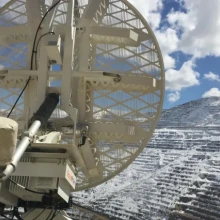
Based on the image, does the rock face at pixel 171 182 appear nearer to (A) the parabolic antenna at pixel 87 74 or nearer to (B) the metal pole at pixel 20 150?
(A) the parabolic antenna at pixel 87 74

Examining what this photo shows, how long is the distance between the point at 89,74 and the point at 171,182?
31260 millimetres

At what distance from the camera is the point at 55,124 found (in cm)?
915

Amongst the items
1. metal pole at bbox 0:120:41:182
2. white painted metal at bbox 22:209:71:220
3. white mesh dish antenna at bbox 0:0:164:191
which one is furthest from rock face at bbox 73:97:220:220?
metal pole at bbox 0:120:41:182

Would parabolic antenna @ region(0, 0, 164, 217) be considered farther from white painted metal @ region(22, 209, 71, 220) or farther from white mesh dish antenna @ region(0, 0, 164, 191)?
white painted metal @ region(22, 209, 71, 220)

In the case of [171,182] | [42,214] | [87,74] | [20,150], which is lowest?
[171,182]

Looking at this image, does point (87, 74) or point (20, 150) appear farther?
point (87, 74)

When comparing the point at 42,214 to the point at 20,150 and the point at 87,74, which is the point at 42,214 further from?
the point at 20,150

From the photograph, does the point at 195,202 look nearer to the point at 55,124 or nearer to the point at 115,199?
the point at 115,199

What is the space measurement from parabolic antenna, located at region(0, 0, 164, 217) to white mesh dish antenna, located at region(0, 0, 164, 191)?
0.03 m

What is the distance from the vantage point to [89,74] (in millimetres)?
9250

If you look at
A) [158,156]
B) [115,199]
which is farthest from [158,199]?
[158,156]

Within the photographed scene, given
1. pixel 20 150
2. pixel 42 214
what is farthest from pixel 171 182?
pixel 20 150

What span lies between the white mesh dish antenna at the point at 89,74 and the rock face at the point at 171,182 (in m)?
18.8

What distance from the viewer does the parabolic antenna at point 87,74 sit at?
9.03m
